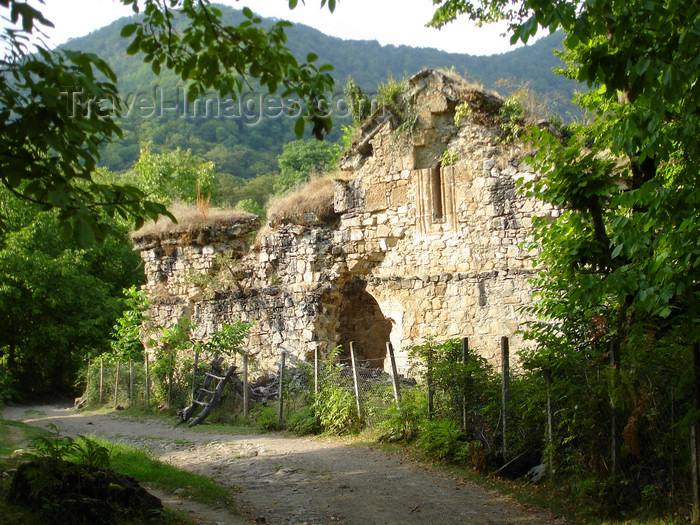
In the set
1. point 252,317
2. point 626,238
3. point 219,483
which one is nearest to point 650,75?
point 626,238

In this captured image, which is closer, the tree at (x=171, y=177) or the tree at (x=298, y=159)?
the tree at (x=171, y=177)

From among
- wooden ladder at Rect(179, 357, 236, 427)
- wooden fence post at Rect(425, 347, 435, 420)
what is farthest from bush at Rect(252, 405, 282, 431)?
wooden fence post at Rect(425, 347, 435, 420)

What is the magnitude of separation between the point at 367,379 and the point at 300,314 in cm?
395

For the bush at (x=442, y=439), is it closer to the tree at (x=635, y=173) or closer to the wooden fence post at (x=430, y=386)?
the wooden fence post at (x=430, y=386)

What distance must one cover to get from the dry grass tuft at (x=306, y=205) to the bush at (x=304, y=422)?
504 centimetres

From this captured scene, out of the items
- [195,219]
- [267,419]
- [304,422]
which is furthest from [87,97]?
[195,219]

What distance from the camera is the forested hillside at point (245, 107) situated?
4897 cm

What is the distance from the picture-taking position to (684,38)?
312 cm

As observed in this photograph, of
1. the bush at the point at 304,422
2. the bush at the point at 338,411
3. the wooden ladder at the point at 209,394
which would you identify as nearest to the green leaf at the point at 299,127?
the bush at the point at 338,411

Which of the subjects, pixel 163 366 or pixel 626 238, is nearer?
pixel 626 238

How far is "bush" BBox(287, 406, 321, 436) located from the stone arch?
402 cm

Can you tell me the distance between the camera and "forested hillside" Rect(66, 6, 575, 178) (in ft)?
161

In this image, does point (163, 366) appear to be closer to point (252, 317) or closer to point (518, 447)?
point (252, 317)

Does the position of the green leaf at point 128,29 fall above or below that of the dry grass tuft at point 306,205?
below
